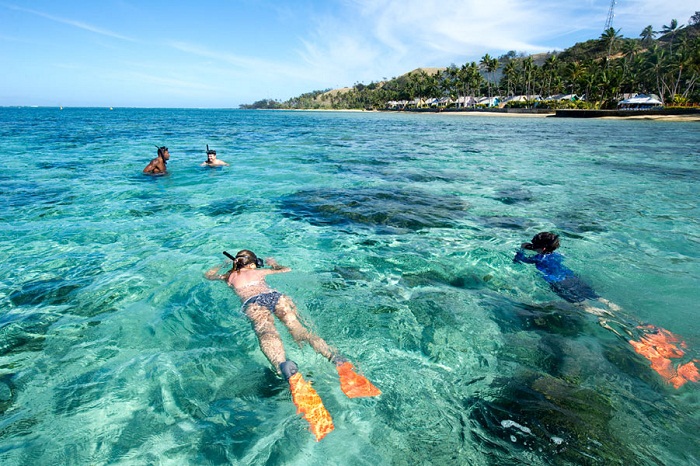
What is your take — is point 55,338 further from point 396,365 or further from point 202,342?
point 396,365

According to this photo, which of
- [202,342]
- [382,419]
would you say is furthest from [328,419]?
[202,342]

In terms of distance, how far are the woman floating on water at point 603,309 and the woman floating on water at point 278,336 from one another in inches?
138

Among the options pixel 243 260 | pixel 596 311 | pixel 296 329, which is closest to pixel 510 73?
pixel 596 311

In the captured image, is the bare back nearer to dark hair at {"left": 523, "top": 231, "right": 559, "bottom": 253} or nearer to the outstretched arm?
the outstretched arm

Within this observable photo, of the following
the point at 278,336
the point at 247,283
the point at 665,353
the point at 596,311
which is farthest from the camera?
the point at 247,283

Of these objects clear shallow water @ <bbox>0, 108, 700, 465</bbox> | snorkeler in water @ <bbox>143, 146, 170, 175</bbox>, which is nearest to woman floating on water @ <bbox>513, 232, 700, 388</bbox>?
clear shallow water @ <bbox>0, 108, 700, 465</bbox>

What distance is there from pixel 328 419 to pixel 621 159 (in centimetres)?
2458

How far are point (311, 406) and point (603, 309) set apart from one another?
188 inches

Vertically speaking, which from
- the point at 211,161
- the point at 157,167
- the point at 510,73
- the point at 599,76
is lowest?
the point at 157,167

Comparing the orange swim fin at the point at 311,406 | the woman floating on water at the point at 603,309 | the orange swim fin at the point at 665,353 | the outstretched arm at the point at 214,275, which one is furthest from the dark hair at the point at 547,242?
the outstretched arm at the point at 214,275

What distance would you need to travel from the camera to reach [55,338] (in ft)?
16.0

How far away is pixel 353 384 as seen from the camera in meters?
3.99

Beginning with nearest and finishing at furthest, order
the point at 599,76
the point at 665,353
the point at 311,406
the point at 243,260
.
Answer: the point at 311,406 → the point at 665,353 → the point at 243,260 → the point at 599,76

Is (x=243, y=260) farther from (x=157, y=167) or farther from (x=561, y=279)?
(x=157, y=167)
